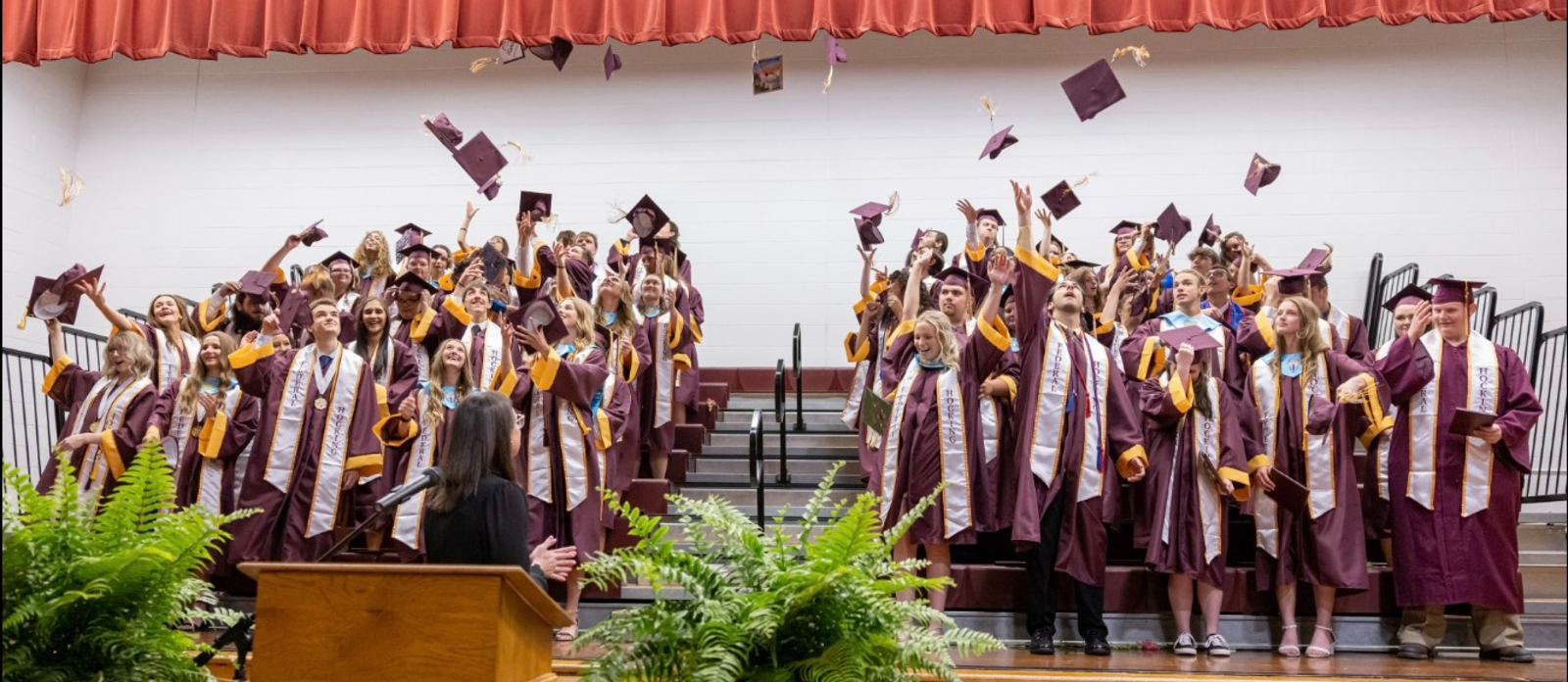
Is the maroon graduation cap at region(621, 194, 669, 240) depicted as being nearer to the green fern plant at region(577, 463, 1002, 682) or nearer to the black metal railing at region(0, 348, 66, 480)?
the black metal railing at region(0, 348, 66, 480)

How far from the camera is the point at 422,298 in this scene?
7703 millimetres

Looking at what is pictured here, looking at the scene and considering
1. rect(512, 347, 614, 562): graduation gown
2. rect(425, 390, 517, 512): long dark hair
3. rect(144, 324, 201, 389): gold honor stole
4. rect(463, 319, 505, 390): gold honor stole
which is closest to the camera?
rect(425, 390, 517, 512): long dark hair

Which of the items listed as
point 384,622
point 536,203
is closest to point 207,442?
point 536,203

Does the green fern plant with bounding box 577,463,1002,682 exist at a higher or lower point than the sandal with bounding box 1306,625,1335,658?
higher

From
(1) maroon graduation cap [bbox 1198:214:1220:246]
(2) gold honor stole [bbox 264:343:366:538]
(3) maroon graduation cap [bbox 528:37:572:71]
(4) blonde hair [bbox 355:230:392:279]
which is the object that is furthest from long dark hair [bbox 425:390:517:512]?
(3) maroon graduation cap [bbox 528:37:572:71]

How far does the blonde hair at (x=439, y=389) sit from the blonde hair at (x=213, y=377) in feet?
3.58

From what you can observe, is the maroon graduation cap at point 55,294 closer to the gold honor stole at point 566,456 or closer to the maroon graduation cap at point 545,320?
the maroon graduation cap at point 545,320

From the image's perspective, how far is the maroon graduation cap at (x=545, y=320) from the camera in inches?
262

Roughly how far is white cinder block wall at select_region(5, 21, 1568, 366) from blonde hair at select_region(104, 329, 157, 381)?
4.67 m

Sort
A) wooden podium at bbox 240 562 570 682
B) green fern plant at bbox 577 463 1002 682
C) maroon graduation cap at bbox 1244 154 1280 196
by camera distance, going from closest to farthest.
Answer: green fern plant at bbox 577 463 1002 682
wooden podium at bbox 240 562 570 682
maroon graduation cap at bbox 1244 154 1280 196

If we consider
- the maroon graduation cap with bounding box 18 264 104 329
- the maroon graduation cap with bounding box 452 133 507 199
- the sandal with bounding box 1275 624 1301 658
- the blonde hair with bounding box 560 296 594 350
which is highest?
the maroon graduation cap with bounding box 452 133 507 199

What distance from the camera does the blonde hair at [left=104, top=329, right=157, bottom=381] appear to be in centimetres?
712

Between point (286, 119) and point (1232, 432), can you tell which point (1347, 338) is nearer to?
point (1232, 432)

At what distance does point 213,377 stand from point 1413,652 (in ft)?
19.1
